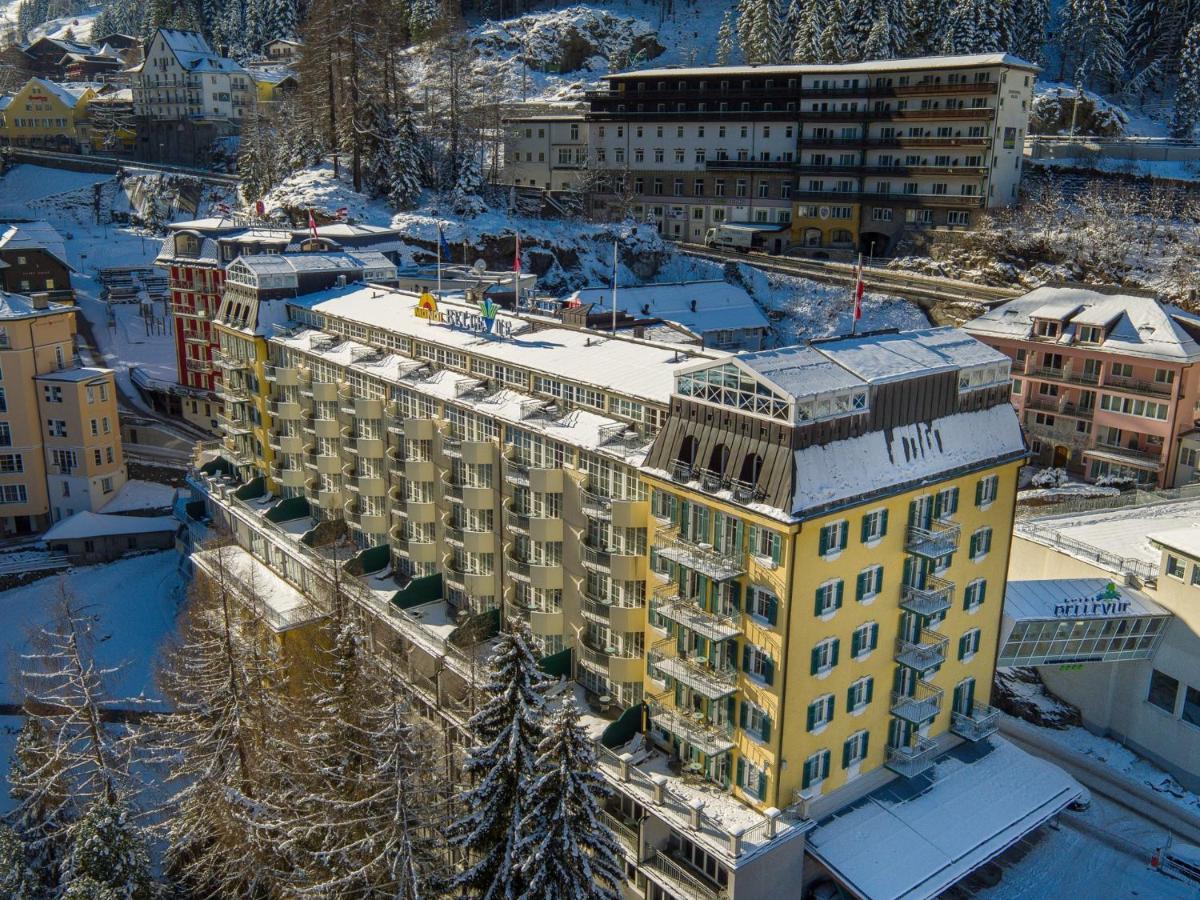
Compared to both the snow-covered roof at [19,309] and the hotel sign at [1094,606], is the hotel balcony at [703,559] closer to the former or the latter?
the hotel sign at [1094,606]

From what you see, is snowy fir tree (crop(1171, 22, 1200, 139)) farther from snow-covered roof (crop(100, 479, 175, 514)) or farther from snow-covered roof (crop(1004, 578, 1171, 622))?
snow-covered roof (crop(100, 479, 175, 514))

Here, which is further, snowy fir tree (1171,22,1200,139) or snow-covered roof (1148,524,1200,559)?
snowy fir tree (1171,22,1200,139)

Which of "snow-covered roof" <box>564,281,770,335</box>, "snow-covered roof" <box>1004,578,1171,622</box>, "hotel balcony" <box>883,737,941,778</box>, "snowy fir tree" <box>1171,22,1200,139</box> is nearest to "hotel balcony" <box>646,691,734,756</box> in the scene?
"hotel balcony" <box>883,737,941,778</box>

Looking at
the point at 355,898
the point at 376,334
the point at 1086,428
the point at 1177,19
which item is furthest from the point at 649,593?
the point at 1177,19

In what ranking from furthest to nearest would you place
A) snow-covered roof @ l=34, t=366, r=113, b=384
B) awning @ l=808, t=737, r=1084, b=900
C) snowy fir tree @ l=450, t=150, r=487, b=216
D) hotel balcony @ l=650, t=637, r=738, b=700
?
snowy fir tree @ l=450, t=150, r=487, b=216
snow-covered roof @ l=34, t=366, r=113, b=384
hotel balcony @ l=650, t=637, r=738, b=700
awning @ l=808, t=737, r=1084, b=900

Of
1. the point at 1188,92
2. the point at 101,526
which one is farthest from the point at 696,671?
the point at 1188,92

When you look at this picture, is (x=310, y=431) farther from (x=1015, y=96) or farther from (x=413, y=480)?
(x=1015, y=96)
